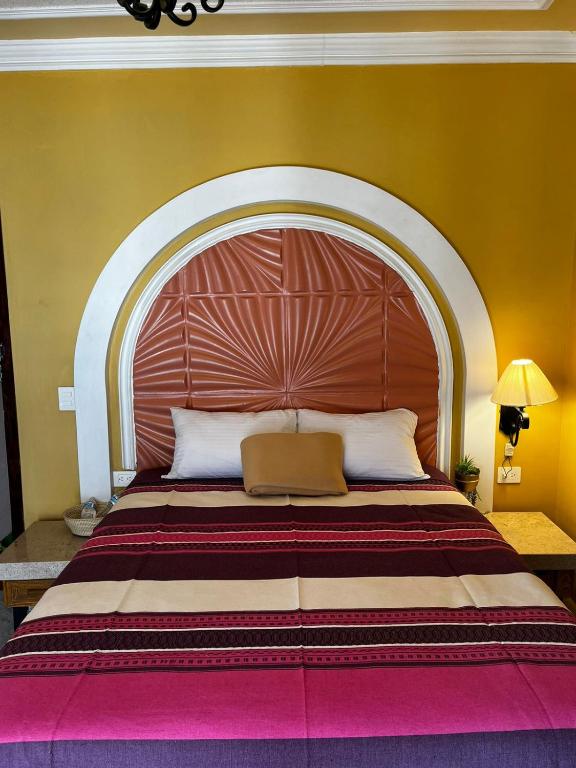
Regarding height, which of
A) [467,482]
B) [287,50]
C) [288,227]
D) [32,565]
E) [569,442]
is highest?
[287,50]

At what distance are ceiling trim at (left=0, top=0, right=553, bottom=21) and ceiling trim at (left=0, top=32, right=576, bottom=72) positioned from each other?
0.24 m

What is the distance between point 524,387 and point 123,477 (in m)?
1.88

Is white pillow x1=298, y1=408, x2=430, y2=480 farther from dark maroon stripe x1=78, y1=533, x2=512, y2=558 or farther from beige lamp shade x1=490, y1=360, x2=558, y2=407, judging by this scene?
dark maroon stripe x1=78, y1=533, x2=512, y2=558

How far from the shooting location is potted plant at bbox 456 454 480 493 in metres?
3.09

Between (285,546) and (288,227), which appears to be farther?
(288,227)

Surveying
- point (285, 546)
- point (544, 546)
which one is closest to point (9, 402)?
point (285, 546)

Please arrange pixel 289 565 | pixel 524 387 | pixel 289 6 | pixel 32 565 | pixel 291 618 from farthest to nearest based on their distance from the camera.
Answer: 1. pixel 524 387
2. pixel 32 565
3. pixel 289 6
4. pixel 289 565
5. pixel 291 618

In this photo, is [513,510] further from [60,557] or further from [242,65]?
[242,65]

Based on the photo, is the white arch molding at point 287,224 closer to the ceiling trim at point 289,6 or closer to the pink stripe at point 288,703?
the ceiling trim at point 289,6

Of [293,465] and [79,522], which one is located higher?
[293,465]

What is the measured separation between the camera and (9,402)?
320cm

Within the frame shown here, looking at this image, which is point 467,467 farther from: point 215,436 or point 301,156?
point 301,156

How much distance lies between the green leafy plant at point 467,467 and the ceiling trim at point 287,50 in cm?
179

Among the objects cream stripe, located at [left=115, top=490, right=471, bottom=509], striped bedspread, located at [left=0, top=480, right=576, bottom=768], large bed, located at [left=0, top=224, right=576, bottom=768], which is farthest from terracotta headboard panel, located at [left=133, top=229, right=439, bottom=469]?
striped bedspread, located at [left=0, top=480, right=576, bottom=768]
